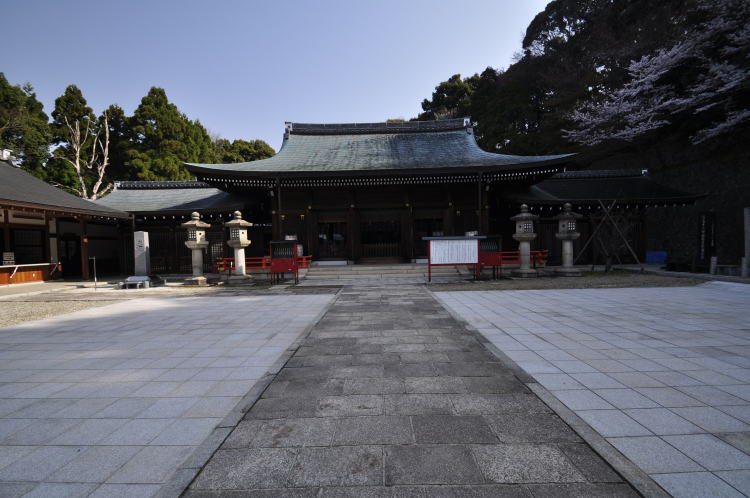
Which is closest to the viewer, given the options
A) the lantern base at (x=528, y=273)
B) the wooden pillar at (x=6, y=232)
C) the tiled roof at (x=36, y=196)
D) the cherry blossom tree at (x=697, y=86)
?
the lantern base at (x=528, y=273)

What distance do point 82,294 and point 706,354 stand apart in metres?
15.8

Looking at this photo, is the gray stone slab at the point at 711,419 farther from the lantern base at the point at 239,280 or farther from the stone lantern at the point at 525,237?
the lantern base at the point at 239,280

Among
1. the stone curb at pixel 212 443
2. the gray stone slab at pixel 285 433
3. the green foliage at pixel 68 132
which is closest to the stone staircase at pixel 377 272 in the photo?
the stone curb at pixel 212 443

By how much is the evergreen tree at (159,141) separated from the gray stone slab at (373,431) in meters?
27.5

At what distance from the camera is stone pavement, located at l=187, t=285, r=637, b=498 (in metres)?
1.84

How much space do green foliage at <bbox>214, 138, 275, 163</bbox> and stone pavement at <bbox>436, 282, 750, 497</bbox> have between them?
34.9m

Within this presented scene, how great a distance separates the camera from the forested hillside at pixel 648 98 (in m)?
13.3

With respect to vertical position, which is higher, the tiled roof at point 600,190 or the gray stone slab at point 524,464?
the tiled roof at point 600,190

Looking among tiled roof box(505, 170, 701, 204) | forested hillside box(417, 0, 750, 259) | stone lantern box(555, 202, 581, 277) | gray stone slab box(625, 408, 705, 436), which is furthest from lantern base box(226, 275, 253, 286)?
forested hillside box(417, 0, 750, 259)

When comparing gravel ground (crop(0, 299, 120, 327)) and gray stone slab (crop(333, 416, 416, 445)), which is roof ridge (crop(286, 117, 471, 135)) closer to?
gravel ground (crop(0, 299, 120, 327))

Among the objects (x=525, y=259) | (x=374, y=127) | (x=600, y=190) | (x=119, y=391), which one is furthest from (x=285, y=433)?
(x=600, y=190)

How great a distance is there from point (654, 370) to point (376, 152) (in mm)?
14808

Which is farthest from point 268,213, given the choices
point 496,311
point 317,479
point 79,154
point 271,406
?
point 79,154

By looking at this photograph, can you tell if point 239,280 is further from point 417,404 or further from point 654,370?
point 654,370
